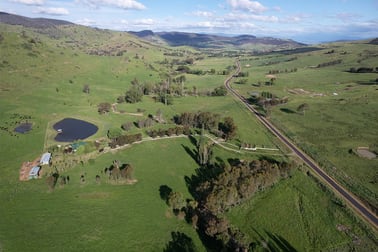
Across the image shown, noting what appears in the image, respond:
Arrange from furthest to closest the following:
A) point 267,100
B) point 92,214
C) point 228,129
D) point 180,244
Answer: point 267,100 → point 228,129 → point 92,214 → point 180,244

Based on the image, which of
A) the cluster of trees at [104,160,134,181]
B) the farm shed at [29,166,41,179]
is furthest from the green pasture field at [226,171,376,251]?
the farm shed at [29,166,41,179]

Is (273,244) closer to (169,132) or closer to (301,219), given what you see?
(301,219)

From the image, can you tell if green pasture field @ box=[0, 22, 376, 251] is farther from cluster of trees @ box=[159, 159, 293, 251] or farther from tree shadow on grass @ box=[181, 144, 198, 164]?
cluster of trees @ box=[159, 159, 293, 251]

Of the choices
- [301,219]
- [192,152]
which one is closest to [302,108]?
[192,152]

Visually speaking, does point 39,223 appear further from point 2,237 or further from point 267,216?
point 267,216

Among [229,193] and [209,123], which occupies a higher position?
[209,123]

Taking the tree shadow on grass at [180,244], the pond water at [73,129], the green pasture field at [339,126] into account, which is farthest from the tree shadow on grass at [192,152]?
the pond water at [73,129]

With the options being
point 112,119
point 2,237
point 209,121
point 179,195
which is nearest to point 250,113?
point 209,121
